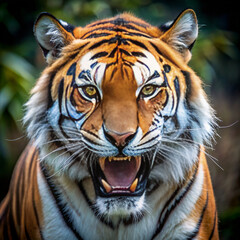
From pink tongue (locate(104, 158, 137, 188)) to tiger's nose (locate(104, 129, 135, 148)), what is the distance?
0.21 m

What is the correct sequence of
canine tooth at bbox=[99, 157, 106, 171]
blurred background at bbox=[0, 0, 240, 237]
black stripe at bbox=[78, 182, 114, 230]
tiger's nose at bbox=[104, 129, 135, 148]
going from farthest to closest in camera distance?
blurred background at bbox=[0, 0, 240, 237] < black stripe at bbox=[78, 182, 114, 230] < canine tooth at bbox=[99, 157, 106, 171] < tiger's nose at bbox=[104, 129, 135, 148]

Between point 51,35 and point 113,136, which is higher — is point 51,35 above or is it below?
above

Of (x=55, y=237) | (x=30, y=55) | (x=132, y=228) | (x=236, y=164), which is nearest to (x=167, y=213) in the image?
(x=132, y=228)

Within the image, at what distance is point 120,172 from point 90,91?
420 mm

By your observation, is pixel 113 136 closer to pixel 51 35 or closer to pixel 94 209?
pixel 94 209

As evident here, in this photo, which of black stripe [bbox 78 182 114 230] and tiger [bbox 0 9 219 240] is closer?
tiger [bbox 0 9 219 240]

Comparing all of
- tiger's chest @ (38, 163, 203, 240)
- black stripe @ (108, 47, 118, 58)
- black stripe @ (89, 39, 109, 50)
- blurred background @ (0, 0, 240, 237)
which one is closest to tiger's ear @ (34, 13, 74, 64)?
black stripe @ (89, 39, 109, 50)

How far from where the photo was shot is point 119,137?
6.11ft

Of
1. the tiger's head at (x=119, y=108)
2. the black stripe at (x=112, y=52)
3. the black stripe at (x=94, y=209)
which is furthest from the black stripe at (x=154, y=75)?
the black stripe at (x=94, y=209)

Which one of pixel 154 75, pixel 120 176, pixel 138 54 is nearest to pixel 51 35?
pixel 138 54

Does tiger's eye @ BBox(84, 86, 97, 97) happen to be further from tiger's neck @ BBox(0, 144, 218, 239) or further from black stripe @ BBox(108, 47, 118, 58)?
tiger's neck @ BBox(0, 144, 218, 239)

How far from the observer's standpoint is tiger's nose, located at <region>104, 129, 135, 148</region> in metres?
1.86

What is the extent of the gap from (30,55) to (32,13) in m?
0.79

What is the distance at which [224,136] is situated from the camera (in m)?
6.12
